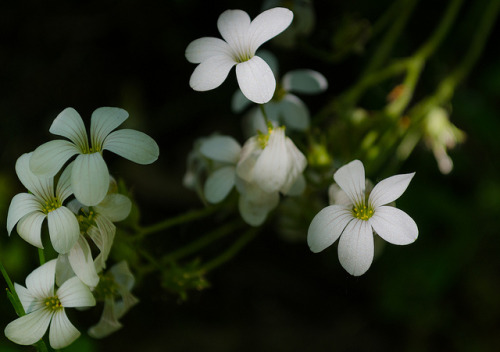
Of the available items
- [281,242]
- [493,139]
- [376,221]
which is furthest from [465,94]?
[376,221]

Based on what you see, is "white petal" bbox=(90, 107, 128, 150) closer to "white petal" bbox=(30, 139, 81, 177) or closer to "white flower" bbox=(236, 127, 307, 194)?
"white petal" bbox=(30, 139, 81, 177)

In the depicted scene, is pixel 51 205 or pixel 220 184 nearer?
pixel 51 205

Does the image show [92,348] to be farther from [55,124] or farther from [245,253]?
[245,253]

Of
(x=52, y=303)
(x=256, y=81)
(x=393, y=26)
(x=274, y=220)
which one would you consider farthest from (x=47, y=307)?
(x=393, y=26)

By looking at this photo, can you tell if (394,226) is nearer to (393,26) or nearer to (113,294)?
(113,294)

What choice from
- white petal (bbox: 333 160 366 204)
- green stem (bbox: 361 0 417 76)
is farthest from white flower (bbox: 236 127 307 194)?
green stem (bbox: 361 0 417 76)
